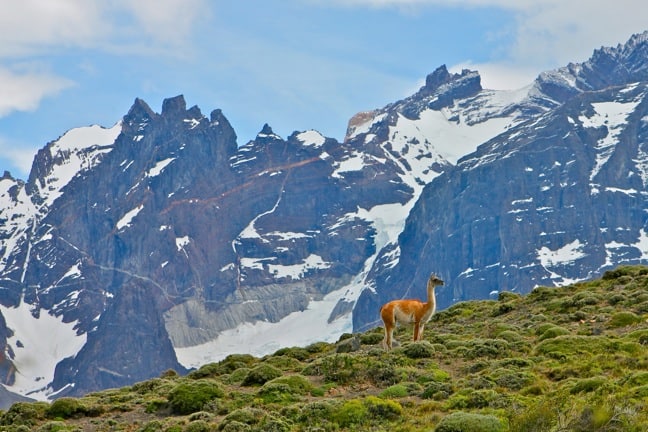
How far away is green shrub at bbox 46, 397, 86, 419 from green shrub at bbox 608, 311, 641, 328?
70.6ft

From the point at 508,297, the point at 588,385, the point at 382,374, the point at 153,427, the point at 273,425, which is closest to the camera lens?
the point at 273,425

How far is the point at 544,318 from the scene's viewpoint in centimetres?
5169

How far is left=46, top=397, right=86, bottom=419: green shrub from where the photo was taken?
3778 cm

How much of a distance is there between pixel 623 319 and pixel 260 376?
15433mm

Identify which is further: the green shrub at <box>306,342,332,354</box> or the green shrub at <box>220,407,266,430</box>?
the green shrub at <box>306,342,332,354</box>

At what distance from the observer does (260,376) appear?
41.0m

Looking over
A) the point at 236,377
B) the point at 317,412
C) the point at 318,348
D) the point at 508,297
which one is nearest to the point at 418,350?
the point at 236,377

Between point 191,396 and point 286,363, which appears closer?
point 191,396

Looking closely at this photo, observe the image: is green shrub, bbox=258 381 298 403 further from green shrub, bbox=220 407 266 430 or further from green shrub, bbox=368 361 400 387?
green shrub, bbox=220 407 266 430

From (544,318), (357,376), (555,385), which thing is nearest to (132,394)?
(357,376)

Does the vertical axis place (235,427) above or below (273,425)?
above

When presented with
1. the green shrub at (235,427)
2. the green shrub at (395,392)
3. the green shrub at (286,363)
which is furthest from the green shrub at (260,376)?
the green shrub at (235,427)

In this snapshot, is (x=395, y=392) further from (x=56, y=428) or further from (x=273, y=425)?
(x=56, y=428)

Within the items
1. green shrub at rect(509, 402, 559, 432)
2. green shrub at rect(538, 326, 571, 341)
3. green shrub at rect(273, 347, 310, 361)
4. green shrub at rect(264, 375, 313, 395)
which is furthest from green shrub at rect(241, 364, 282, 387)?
green shrub at rect(509, 402, 559, 432)
